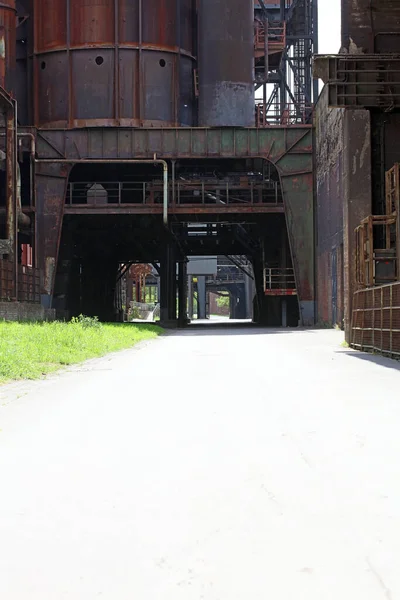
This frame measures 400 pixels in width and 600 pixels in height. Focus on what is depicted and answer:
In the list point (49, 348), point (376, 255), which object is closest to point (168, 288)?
point (376, 255)

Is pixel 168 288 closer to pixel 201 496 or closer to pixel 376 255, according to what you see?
pixel 376 255

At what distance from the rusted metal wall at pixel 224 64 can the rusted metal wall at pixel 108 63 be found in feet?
4.03

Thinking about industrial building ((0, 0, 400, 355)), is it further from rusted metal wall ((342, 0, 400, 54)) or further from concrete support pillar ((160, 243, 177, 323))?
→ rusted metal wall ((342, 0, 400, 54))

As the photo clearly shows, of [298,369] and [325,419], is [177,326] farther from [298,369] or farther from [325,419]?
[325,419]

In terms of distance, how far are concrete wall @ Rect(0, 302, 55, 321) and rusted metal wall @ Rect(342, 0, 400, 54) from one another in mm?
14539

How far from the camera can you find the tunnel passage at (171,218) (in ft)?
124

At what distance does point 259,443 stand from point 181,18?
1387 inches

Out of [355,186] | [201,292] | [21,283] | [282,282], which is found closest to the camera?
[355,186]

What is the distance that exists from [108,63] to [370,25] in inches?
658

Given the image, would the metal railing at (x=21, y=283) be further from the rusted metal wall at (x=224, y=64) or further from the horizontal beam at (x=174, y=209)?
the rusted metal wall at (x=224, y=64)

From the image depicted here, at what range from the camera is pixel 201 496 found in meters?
4.74

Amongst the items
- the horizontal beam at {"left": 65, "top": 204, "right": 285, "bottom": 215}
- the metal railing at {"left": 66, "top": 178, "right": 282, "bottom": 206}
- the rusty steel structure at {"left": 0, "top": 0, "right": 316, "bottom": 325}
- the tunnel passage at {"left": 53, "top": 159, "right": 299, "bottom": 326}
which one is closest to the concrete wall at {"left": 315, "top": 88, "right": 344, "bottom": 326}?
the rusty steel structure at {"left": 0, "top": 0, "right": 316, "bottom": 325}

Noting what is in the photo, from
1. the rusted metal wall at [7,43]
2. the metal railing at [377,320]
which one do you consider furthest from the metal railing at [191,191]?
the metal railing at [377,320]

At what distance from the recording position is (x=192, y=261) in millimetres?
83938
